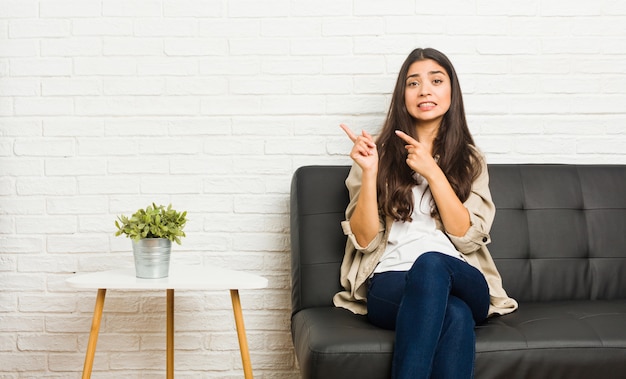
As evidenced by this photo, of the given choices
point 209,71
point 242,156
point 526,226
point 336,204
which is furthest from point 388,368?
point 209,71

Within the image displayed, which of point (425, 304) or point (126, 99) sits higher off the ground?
point (126, 99)

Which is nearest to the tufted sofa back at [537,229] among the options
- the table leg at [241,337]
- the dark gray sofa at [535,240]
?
the dark gray sofa at [535,240]

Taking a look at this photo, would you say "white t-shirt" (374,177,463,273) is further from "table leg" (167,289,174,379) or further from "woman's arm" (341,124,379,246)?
"table leg" (167,289,174,379)

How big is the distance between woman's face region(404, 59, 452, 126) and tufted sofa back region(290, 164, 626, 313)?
1.06ft

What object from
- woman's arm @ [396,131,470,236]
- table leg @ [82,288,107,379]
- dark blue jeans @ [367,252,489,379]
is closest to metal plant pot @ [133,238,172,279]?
table leg @ [82,288,107,379]

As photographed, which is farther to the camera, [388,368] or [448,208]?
[448,208]

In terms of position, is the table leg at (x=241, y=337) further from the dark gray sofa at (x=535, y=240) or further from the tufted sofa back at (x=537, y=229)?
the tufted sofa back at (x=537, y=229)

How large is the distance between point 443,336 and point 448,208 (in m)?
0.45

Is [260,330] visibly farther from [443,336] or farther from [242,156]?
[443,336]

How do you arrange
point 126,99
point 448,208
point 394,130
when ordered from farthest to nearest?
1. point 126,99
2. point 394,130
3. point 448,208

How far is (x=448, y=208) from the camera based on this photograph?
1951 mm

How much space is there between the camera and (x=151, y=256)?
1952 mm

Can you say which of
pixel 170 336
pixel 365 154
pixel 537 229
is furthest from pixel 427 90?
pixel 170 336

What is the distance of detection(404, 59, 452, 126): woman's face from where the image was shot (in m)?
2.16
